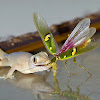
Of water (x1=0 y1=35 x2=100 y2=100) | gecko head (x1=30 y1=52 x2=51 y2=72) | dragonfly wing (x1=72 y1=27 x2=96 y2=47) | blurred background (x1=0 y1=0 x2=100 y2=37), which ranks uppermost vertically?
blurred background (x1=0 y1=0 x2=100 y2=37)

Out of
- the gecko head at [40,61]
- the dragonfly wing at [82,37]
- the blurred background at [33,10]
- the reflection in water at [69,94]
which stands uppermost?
the blurred background at [33,10]

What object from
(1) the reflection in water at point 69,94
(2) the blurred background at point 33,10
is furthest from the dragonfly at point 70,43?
(2) the blurred background at point 33,10

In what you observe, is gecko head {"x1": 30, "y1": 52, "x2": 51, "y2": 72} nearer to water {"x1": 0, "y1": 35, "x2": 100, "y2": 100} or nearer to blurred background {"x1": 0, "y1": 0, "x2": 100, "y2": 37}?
water {"x1": 0, "y1": 35, "x2": 100, "y2": 100}

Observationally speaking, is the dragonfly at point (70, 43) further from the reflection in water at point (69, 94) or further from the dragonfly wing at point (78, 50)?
the reflection in water at point (69, 94)

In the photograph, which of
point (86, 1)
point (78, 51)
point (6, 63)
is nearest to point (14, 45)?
point (6, 63)

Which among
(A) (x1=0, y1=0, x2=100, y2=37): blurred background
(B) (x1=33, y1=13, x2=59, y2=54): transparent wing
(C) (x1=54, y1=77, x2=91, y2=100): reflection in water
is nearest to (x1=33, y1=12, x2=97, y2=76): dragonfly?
(B) (x1=33, y1=13, x2=59, y2=54): transparent wing

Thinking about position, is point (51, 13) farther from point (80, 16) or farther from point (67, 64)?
point (67, 64)

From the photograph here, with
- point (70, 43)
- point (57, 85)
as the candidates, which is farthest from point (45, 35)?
point (57, 85)
